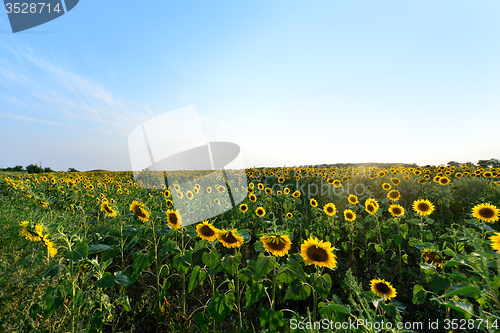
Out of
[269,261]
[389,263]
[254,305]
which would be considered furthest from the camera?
[389,263]

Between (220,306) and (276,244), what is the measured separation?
70 centimetres

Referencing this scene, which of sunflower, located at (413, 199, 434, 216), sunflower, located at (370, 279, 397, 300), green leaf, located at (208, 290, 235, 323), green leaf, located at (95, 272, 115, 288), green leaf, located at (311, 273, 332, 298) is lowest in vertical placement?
sunflower, located at (370, 279, 397, 300)

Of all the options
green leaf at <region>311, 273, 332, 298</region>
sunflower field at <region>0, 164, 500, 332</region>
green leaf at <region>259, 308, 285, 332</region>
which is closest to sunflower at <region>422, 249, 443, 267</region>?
sunflower field at <region>0, 164, 500, 332</region>

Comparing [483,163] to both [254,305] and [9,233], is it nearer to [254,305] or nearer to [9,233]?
[254,305]

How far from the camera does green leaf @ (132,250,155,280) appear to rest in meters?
2.11

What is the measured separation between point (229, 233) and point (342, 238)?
3.68 meters

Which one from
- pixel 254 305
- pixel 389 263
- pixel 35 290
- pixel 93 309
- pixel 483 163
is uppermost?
pixel 35 290

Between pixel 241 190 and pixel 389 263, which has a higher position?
pixel 241 190

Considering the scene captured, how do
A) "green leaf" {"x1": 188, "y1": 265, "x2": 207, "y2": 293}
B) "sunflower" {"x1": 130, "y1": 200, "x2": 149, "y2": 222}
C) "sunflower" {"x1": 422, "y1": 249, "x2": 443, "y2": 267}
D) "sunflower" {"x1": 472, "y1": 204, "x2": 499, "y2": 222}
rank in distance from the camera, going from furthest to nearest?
"sunflower" {"x1": 472, "y1": 204, "x2": 499, "y2": 222}
"sunflower" {"x1": 130, "y1": 200, "x2": 149, "y2": 222}
"sunflower" {"x1": 422, "y1": 249, "x2": 443, "y2": 267}
"green leaf" {"x1": 188, "y1": 265, "x2": 207, "y2": 293}

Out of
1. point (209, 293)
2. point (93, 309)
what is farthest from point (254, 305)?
point (93, 309)

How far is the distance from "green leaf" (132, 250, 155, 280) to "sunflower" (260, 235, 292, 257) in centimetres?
114

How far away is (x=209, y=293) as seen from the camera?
3279mm

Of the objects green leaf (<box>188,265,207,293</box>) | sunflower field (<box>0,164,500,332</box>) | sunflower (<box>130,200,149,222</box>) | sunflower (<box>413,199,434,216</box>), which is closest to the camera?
sunflower field (<box>0,164,500,332</box>)

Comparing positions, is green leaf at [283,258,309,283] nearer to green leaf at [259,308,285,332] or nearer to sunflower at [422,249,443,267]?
green leaf at [259,308,285,332]
